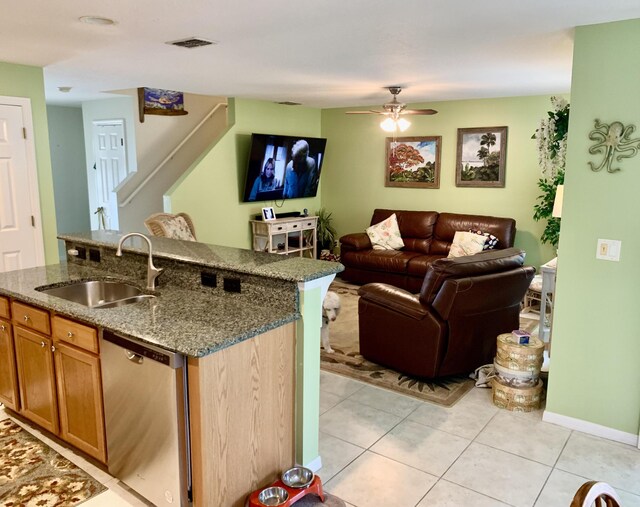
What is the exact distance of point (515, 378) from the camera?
11.2 feet

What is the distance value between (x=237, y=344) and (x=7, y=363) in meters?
1.83

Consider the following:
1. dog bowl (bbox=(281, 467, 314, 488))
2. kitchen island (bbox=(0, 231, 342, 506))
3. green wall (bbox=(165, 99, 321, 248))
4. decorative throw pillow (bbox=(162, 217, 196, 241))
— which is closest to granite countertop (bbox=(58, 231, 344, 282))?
kitchen island (bbox=(0, 231, 342, 506))

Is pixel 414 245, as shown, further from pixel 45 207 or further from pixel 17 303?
pixel 17 303

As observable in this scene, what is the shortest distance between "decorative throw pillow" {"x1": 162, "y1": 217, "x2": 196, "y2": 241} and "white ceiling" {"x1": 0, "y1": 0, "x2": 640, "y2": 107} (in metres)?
1.46

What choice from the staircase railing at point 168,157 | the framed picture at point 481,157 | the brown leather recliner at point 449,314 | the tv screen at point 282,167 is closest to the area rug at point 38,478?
the brown leather recliner at point 449,314

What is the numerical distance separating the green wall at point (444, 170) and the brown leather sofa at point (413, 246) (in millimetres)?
291

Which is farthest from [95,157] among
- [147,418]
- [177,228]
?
[147,418]

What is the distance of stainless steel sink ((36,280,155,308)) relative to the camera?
122 inches

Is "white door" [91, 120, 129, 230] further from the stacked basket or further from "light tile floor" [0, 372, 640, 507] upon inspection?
the stacked basket

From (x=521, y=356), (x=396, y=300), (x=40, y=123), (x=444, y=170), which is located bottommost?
(x=521, y=356)

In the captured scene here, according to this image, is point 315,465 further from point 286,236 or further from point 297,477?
point 286,236

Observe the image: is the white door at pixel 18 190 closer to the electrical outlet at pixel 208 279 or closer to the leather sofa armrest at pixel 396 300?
the electrical outlet at pixel 208 279

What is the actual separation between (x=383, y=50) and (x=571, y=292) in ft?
6.82

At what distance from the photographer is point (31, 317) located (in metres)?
2.78
